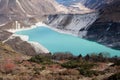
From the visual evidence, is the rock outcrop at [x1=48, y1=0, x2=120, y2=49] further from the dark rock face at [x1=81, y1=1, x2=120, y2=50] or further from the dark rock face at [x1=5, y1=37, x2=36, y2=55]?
the dark rock face at [x1=5, y1=37, x2=36, y2=55]

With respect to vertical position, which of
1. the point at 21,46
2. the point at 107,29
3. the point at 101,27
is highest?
the point at 101,27

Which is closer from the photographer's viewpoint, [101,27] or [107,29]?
[107,29]

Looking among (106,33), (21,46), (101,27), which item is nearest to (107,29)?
(106,33)

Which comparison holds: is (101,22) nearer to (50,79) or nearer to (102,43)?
(102,43)

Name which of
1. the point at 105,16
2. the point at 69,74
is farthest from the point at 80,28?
the point at 69,74

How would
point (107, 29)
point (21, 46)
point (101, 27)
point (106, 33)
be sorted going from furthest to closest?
point (101, 27) < point (107, 29) < point (106, 33) < point (21, 46)

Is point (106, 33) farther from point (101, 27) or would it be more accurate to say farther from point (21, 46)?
point (21, 46)

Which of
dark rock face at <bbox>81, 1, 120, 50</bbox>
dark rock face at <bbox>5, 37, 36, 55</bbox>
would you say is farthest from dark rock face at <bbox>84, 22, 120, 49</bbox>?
dark rock face at <bbox>5, 37, 36, 55</bbox>

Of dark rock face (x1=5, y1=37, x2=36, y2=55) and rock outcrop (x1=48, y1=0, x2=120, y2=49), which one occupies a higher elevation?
rock outcrop (x1=48, y1=0, x2=120, y2=49)

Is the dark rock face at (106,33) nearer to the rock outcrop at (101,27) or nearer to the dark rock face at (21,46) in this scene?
the rock outcrop at (101,27)

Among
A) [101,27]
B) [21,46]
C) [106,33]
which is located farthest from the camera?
[101,27]

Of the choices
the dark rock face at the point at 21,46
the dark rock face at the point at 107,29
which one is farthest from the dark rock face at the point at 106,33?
the dark rock face at the point at 21,46

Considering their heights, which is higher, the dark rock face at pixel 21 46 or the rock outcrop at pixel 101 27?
the rock outcrop at pixel 101 27
